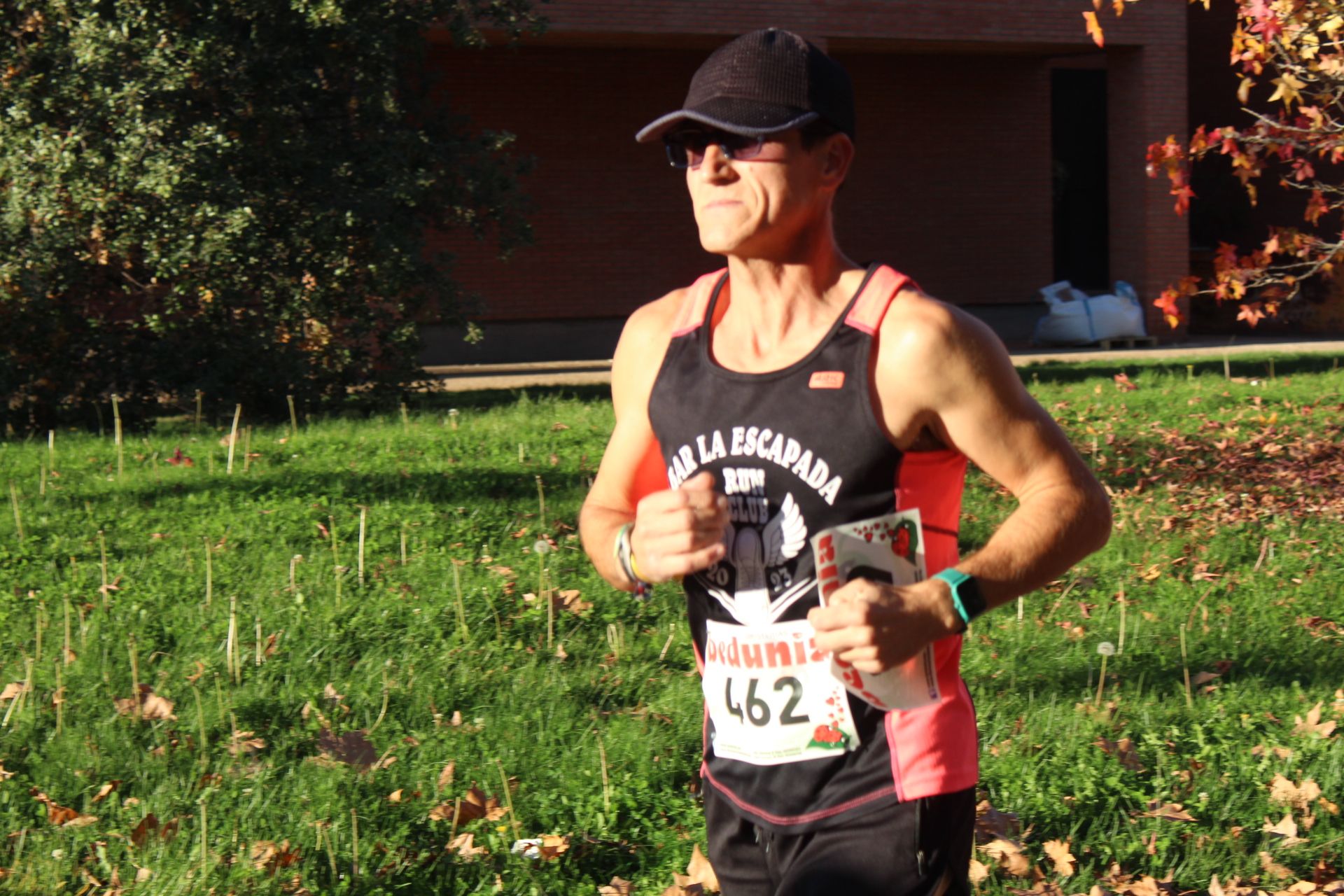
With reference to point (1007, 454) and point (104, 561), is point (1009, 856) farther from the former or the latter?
point (104, 561)

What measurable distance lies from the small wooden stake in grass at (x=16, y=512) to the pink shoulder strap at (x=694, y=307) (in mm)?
5024

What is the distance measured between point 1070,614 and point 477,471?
3.24 m

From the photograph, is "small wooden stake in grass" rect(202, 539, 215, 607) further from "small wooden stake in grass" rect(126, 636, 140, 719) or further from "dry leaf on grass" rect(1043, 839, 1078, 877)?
"dry leaf on grass" rect(1043, 839, 1078, 877)

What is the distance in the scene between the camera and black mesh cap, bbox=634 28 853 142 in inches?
91.0

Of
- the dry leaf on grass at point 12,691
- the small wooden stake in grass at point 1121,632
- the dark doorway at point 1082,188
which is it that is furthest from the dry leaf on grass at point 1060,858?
the dark doorway at point 1082,188

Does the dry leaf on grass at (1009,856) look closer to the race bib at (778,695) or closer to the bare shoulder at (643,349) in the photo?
the race bib at (778,695)

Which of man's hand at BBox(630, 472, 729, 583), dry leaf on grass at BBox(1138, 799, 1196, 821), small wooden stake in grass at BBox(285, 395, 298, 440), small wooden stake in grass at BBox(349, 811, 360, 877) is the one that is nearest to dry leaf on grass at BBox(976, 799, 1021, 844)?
dry leaf on grass at BBox(1138, 799, 1196, 821)

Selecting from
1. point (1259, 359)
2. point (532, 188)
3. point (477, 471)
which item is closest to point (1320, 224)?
point (1259, 359)

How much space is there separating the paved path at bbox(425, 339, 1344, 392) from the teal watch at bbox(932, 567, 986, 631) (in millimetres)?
12677

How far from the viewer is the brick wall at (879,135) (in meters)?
19.0

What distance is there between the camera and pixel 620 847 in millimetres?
4223

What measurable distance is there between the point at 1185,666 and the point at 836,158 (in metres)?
3.54

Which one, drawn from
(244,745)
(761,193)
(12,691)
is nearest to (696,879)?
(244,745)

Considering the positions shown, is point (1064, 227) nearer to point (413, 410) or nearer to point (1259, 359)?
point (1259, 359)
